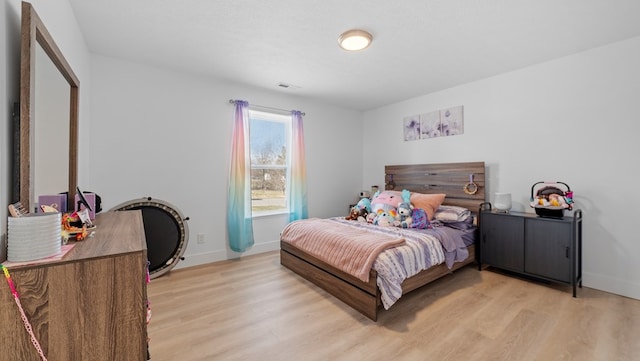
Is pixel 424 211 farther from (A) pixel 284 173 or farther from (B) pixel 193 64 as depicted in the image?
(B) pixel 193 64

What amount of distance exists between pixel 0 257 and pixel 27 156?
0.40 m

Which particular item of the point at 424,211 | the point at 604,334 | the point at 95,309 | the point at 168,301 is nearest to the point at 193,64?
the point at 168,301

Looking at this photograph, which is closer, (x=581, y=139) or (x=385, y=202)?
(x=581, y=139)

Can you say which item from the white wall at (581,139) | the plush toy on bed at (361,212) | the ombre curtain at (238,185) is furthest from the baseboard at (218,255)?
the white wall at (581,139)

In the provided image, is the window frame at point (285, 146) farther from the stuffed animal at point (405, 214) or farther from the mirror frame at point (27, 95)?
the mirror frame at point (27, 95)

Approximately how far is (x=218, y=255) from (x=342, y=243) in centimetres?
193

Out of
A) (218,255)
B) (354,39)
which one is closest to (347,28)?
(354,39)

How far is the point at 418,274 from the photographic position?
8.13 feet

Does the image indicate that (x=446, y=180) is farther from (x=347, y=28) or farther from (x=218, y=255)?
(x=218, y=255)

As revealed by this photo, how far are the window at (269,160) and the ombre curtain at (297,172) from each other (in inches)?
5.1

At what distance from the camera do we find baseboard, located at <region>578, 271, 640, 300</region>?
2451 millimetres

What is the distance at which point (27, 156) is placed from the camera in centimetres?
105

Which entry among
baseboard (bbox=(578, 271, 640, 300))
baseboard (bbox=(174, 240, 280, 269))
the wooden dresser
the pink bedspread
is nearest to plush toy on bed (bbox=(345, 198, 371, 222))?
the pink bedspread

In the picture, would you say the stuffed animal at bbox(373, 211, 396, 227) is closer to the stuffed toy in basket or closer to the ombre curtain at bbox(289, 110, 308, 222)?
the ombre curtain at bbox(289, 110, 308, 222)
